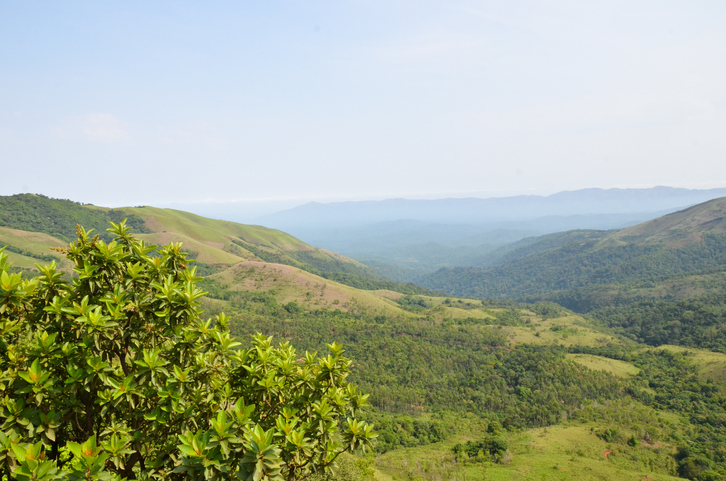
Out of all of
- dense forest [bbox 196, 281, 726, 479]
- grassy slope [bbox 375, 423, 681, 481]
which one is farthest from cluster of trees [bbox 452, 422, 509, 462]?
dense forest [bbox 196, 281, 726, 479]

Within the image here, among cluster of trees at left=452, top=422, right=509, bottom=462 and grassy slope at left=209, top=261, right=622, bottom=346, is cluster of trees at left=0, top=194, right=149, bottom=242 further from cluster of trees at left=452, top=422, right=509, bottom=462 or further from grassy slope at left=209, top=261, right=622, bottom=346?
cluster of trees at left=452, top=422, right=509, bottom=462

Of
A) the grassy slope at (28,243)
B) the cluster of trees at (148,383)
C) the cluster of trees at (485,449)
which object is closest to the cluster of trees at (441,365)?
the cluster of trees at (485,449)

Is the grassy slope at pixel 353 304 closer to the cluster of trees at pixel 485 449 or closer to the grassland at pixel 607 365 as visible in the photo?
the grassland at pixel 607 365

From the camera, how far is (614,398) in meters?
81.6

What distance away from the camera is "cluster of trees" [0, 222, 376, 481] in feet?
22.8

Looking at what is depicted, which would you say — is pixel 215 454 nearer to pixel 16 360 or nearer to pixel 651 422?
pixel 16 360

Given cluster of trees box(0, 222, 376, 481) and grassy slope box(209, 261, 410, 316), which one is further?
grassy slope box(209, 261, 410, 316)

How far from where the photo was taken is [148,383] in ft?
26.6

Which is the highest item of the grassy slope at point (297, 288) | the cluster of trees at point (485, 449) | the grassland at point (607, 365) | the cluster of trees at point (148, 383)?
the cluster of trees at point (148, 383)

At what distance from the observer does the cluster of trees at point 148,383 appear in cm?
695

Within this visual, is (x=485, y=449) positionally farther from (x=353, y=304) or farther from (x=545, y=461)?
(x=353, y=304)

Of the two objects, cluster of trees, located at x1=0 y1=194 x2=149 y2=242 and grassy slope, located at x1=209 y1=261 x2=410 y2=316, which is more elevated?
cluster of trees, located at x1=0 y1=194 x2=149 y2=242

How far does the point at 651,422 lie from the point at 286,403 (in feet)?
309

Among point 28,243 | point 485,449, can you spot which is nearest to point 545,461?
point 485,449
